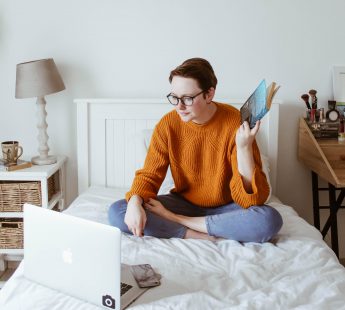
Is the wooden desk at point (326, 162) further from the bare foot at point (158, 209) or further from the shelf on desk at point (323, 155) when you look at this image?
the bare foot at point (158, 209)

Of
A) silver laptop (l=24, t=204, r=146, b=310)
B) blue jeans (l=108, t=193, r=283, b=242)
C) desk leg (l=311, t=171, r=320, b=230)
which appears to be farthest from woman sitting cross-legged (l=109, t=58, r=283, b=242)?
desk leg (l=311, t=171, r=320, b=230)

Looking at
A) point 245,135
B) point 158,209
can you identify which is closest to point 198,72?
point 245,135

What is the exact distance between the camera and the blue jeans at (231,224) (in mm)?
1687

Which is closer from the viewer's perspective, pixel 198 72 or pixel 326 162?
pixel 198 72

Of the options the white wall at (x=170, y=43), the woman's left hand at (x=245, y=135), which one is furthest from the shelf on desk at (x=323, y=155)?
the woman's left hand at (x=245, y=135)

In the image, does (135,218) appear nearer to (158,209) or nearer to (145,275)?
(158,209)

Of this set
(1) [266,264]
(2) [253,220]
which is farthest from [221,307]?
(2) [253,220]

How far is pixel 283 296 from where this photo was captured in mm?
1310

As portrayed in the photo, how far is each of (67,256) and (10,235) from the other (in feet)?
3.88

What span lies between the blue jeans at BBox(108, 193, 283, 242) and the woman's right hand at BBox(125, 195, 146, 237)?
70 millimetres

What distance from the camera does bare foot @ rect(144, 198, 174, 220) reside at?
182 centimetres

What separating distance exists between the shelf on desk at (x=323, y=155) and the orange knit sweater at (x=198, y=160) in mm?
572

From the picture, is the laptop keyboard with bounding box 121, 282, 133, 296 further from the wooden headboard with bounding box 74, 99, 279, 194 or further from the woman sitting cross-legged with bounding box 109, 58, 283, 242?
the wooden headboard with bounding box 74, 99, 279, 194

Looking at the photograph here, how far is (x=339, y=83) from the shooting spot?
2.49m
